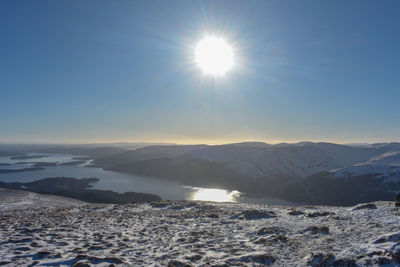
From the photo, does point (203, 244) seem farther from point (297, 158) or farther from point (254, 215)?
point (297, 158)

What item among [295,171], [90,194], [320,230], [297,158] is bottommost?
[90,194]

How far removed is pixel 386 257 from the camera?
695cm

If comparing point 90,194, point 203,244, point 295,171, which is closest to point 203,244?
point 203,244

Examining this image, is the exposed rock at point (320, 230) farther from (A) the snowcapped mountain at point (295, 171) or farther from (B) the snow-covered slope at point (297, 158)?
(B) the snow-covered slope at point (297, 158)

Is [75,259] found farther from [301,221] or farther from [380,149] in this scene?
[380,149]

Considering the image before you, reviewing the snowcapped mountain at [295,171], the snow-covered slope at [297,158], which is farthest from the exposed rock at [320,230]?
the snow-covered slope at [297,158]

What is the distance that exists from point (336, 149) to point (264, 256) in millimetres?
154673

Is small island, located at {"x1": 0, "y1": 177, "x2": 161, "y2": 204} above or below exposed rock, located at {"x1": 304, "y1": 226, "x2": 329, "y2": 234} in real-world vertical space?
below

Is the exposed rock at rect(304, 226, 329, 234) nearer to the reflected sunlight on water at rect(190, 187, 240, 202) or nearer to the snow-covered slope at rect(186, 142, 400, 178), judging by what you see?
the reflected sunlight on water at rect(190, 187, 240, 202)

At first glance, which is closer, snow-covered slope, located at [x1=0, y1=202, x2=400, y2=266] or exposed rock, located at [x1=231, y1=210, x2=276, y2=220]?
snow-covered slope, located at [x1=0, y1=202, x2=400, y2=266]

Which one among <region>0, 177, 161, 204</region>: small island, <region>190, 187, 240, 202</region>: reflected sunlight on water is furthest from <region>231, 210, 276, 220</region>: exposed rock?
<region>190, 187, 240, 202</region>: reflected sunlight on water

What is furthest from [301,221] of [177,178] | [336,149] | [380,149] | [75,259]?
[380,149]

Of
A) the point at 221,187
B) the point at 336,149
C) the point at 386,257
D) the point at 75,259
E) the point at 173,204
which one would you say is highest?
the point at 336,149

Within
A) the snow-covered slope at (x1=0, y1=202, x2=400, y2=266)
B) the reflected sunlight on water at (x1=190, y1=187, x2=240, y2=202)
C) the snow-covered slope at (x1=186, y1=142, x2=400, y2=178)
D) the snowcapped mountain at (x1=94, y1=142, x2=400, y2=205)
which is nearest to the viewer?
the snow-covered slope at (x1=0, y1=202, x2=400, y2=266)
